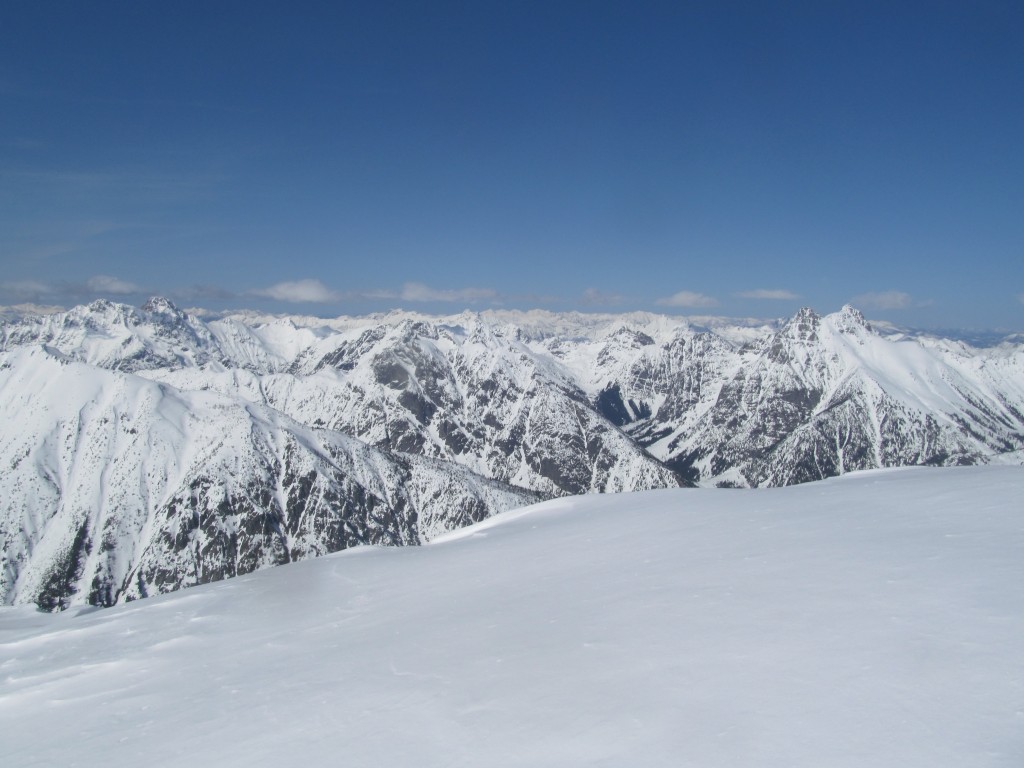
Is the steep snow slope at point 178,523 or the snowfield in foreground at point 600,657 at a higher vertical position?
the snowfield in foreground at point 600,657

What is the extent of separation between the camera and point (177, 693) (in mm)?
11258

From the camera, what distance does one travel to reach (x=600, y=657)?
10.1 m

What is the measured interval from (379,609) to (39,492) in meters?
237

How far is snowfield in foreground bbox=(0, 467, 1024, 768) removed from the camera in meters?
7.62

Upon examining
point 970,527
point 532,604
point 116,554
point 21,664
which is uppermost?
point 970,527

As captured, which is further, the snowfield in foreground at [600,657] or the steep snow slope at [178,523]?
the steep snow slope at [178,523]

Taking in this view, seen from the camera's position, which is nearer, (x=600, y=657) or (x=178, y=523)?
(x=600, y=657)

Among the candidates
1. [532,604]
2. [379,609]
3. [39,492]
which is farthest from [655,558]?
[39,492]

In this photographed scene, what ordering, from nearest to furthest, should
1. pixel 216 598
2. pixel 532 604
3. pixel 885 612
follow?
1. pixel 885 612
2. pixel 532 604
3. pixel 216 598

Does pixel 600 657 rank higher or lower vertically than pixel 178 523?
Answer: higher

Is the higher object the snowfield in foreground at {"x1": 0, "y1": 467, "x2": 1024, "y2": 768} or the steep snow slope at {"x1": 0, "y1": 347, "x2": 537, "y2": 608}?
the snowfield in foreground at {"x1": 0, "y1": 467, "x2": 1024, "y2": 768}

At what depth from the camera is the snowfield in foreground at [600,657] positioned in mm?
7625

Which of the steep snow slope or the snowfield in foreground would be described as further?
the steep snow slope

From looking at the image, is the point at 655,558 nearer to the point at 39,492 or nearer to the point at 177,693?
the point at 177,693
